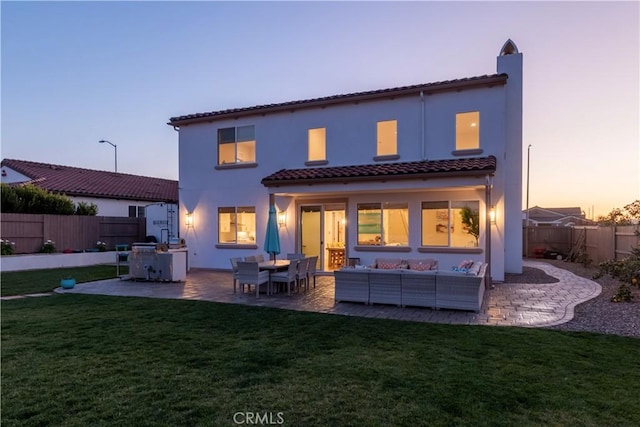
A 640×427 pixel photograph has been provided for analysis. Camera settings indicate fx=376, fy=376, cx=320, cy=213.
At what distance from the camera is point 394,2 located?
12.6 meters

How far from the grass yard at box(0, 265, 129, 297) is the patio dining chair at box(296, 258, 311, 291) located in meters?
7.14

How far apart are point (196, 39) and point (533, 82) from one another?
14.1 m

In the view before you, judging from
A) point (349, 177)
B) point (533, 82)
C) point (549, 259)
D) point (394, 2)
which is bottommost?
point (549, 259)

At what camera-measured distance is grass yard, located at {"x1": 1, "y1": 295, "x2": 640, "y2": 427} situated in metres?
3.54

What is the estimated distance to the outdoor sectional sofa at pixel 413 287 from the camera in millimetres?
7848

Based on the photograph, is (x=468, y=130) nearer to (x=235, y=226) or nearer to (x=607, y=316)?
(x=607, y=316)

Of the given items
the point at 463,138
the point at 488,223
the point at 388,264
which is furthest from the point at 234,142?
the point at 488,223

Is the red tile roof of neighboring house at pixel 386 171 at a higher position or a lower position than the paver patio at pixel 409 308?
higher

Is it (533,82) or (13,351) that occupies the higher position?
(533,82)

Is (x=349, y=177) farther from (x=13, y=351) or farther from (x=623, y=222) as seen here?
(x=623, y=222)

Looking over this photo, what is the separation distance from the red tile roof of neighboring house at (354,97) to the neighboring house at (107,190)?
7.49m

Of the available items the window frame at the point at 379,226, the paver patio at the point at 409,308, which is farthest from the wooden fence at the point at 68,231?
the window frame at the point at 379,226

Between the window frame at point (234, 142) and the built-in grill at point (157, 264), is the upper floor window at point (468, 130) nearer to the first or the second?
the window frame at point (234, 142)

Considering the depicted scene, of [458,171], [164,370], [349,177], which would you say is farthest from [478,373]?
[349,177]
